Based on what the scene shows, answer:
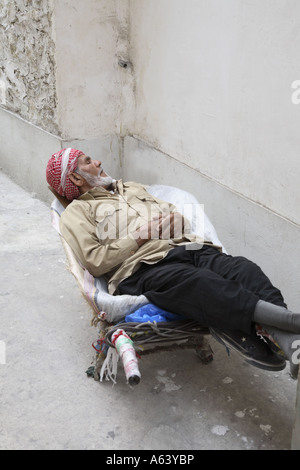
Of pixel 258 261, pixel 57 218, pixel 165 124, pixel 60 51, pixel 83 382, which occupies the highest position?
pixel 60 51

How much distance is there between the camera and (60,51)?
177 inches

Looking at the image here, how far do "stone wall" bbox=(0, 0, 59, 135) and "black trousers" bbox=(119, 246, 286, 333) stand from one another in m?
2.36

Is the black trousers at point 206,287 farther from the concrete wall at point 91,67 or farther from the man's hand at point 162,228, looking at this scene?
the concrete wall at point 91,67

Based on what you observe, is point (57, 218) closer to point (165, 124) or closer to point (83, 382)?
point (83, 382)

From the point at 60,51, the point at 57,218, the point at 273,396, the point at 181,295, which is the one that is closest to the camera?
the point at 181,295

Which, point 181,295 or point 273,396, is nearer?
point 181,295

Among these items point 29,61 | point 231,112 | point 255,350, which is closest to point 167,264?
point 255,350

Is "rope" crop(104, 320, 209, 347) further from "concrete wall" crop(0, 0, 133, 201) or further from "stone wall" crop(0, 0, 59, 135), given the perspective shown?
"stone wall" crop(0, 0, 59, 135)

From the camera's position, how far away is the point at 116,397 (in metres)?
2.85

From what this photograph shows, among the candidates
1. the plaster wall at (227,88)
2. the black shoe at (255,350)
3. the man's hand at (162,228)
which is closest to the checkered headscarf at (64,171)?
the man's hand at (162,228)

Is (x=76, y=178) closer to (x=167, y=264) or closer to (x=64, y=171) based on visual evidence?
(x=64, y=171)

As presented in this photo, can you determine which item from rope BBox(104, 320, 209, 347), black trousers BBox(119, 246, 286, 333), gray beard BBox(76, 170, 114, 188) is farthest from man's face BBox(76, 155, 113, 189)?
rope BBox(104, 320, 209, 347)
